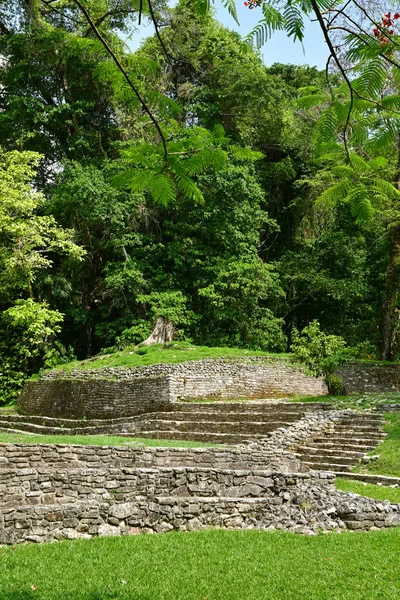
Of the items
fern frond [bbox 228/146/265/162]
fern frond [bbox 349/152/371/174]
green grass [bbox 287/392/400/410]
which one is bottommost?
green grass [bbox 287/392/400/410]

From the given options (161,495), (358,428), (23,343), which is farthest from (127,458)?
(23,343)

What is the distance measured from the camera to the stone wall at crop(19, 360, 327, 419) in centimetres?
1814

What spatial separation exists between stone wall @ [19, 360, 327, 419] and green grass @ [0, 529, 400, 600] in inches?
→ 452

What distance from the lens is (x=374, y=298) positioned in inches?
1055

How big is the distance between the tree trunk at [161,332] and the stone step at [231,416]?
606cm

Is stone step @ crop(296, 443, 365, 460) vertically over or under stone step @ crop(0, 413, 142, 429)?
over

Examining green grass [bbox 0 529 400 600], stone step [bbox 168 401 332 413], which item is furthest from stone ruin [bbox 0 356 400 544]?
stone step [bbox 168 401 332 413]

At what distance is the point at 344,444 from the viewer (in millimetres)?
12367

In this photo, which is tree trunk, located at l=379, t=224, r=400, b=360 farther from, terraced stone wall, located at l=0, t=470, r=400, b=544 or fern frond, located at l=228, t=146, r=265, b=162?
fern frond, located at l=228, t=146, r=265, b=162

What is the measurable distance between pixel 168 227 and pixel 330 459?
16.7m

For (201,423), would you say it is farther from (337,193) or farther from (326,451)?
(337,193)

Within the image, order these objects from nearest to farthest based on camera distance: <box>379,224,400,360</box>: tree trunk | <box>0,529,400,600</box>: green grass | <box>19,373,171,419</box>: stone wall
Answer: <box>0,529,400,600</box>: green grass → <box>19,373,171,419</box>: stone wall → <box>379,224,400,360</box>: tree trunk

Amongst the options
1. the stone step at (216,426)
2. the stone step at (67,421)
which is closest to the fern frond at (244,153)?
the stone step at (216,426)

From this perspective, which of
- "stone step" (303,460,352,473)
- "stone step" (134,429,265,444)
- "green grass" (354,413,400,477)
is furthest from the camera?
"stone step" (134,429,265,444)
